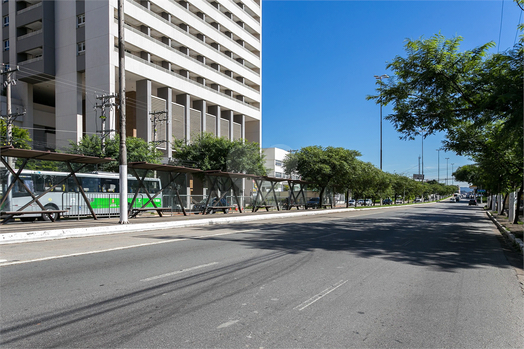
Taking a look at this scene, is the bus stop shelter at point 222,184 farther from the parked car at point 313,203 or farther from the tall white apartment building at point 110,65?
the parked car at point 313,203

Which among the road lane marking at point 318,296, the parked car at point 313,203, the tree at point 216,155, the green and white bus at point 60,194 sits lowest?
the parked car at point 313,203

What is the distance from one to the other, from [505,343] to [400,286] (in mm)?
2364

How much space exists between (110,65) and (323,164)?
23470 millimetres

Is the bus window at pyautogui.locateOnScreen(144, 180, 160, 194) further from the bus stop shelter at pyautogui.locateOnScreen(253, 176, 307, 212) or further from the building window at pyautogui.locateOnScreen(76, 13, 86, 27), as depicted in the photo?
the building window at pyautogui.locateOnScreen(76, 13, 86, 27)

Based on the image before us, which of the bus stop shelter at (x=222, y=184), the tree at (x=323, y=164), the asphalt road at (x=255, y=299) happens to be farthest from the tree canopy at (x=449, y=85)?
the tree at (x=323, y=164)

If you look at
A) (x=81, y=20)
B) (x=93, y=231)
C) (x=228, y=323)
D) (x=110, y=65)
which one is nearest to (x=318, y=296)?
(x=228, y=323)

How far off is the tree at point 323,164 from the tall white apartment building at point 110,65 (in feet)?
47.5

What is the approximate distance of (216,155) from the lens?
136 feet

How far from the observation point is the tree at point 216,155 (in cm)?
4122

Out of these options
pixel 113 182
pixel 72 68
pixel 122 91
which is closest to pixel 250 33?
pixel 72 68

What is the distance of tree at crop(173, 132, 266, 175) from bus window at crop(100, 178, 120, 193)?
14223 millimetres

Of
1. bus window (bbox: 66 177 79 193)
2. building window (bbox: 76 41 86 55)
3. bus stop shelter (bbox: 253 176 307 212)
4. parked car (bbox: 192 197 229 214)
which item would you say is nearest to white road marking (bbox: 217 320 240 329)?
bus window (bbox: 66 177 79 193)

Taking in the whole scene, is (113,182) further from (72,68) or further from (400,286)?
(400,286)

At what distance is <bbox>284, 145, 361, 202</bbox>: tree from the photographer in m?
38.8
